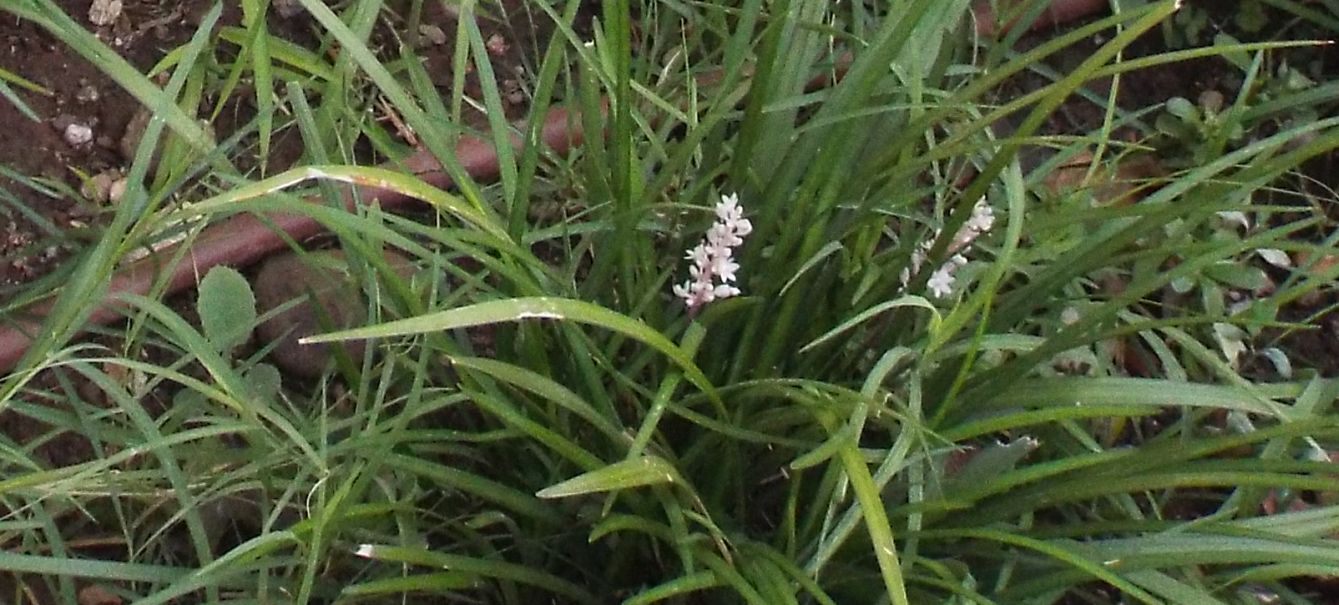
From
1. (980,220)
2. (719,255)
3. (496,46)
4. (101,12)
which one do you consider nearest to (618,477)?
(719,255)

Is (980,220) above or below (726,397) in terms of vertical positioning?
above

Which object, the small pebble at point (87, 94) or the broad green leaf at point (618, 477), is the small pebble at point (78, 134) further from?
the broad green leaf at point (618, 477)

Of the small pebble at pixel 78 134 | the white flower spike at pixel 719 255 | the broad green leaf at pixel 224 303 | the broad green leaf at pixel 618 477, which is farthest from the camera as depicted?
the small pebble at pixel 78 134

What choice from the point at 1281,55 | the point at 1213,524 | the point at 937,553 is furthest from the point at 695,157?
the point at 1281,55

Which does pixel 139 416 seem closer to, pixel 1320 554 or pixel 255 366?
pixel 255 366

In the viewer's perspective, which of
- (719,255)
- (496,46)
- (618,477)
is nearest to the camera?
(618,477)

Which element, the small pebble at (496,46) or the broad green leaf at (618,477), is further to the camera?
the small pebble at (496,46)

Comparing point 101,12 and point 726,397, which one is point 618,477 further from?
point 101,12

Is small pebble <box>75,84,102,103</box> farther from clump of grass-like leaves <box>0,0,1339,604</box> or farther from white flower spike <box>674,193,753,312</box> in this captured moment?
white flower spike <box>674,193,753,312</box>

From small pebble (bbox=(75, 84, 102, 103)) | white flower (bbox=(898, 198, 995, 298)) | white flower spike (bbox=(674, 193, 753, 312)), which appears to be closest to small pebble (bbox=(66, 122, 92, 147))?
small pebble (bbox=(75, 84, 102, 103))

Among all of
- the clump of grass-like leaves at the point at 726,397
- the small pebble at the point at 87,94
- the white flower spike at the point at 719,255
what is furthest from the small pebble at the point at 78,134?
the white flower spike at the point at 719,255
